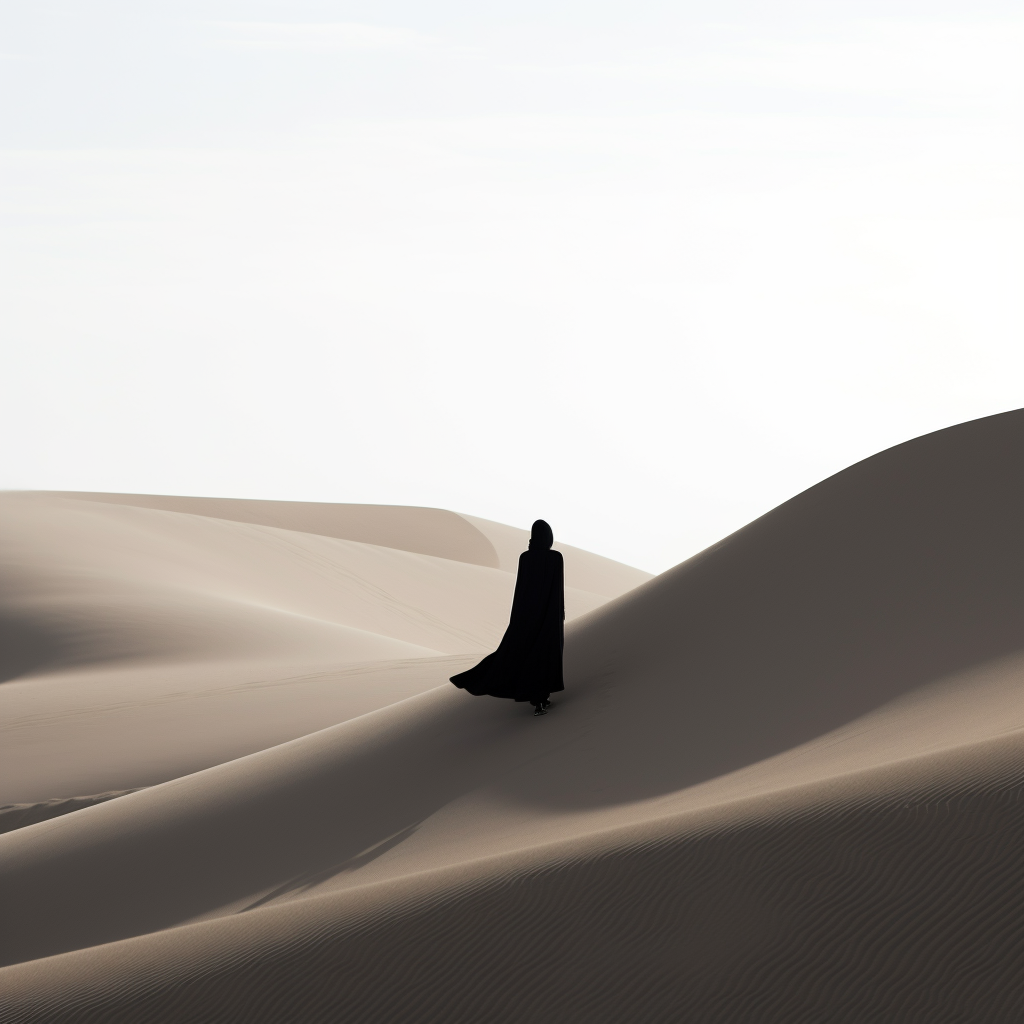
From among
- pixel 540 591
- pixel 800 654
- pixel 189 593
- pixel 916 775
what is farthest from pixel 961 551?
pixel 189 593

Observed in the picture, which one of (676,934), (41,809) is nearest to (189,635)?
(41,809)

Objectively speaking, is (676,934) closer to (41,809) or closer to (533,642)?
(533,642)

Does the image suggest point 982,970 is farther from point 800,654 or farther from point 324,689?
point 324,689

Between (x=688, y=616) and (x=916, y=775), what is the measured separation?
5.51 meters

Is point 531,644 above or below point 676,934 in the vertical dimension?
above

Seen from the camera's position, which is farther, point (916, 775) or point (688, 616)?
point (688, 616)

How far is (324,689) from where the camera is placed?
16.4 meters

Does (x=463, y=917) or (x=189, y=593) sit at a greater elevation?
(x=189, y=593)

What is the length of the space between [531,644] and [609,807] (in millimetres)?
2288

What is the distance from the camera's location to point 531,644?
9.61 meters

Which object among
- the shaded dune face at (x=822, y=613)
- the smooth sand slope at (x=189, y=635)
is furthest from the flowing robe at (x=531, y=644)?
the smooth sand slope at (x=189, y=635)

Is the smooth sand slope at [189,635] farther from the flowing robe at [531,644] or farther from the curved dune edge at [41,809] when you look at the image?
the flowing robe at [531,644]

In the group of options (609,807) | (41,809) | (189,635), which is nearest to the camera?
(609,807)

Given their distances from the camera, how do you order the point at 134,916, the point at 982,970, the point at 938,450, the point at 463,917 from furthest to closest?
the point at 938,450 → the point at 134,916 → the point at 463,917 → the point at 982,970
